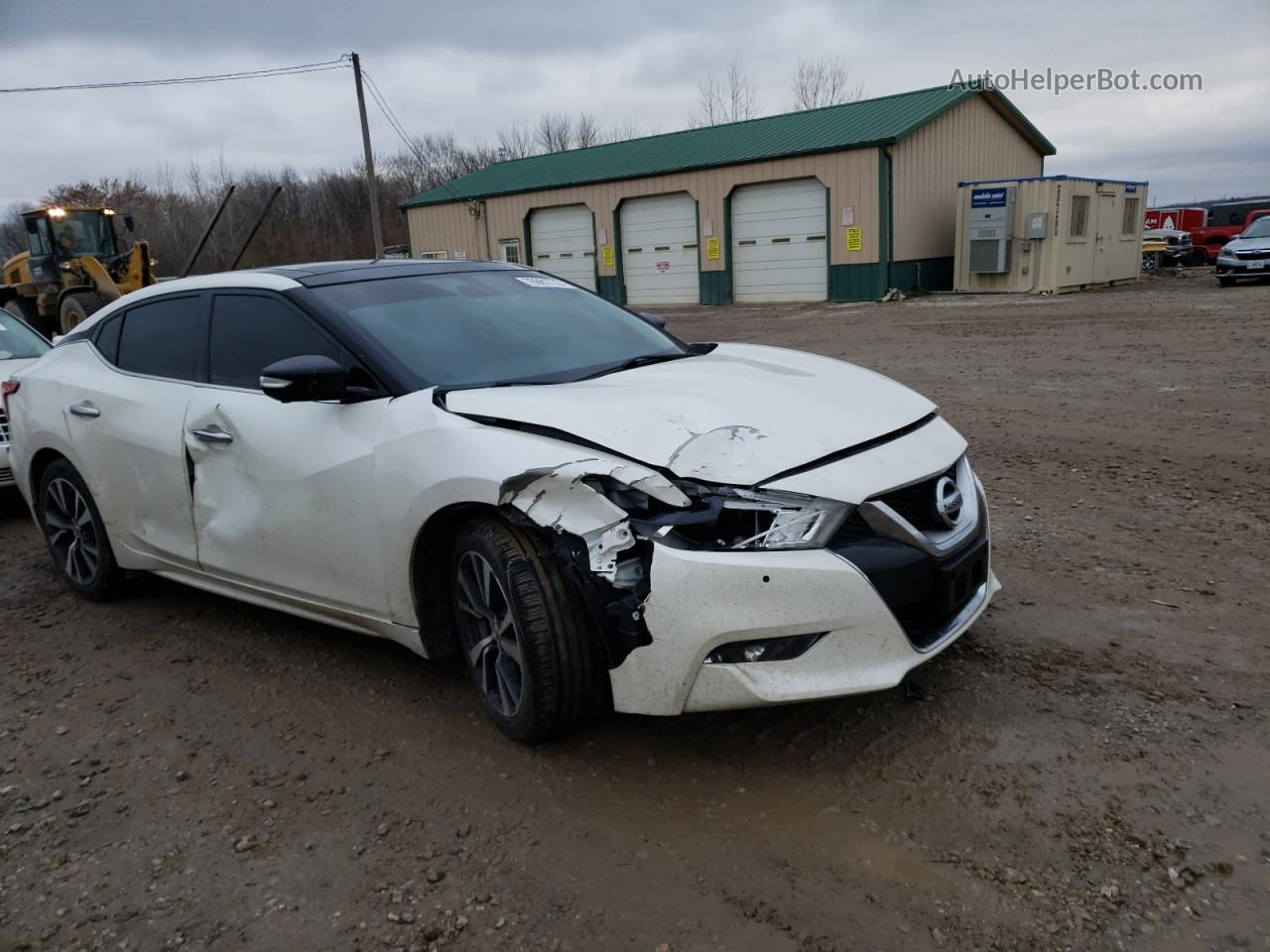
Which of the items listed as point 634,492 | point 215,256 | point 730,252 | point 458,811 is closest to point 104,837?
point 458,811

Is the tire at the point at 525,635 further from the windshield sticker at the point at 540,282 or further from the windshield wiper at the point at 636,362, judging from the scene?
the windshield sticker at the point at 540,282

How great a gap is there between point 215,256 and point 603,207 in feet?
161

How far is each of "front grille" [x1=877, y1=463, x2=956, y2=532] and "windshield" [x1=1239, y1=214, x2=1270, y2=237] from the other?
72.6ft

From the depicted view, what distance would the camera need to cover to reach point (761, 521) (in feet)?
9.05

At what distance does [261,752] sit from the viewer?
333 cm

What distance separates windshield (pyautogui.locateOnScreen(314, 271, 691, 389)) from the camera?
355 centimetres

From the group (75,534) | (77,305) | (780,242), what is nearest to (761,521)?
(75,534)

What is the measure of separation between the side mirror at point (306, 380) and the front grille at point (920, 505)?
1853 millimetres

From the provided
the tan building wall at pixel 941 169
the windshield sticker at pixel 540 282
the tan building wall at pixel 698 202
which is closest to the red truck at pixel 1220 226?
the tan building wall at pixel 941 169

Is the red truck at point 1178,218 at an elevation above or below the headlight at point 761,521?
above

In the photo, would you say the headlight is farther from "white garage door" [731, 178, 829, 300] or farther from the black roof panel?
"white garage door" [731, 178, 829, 300]

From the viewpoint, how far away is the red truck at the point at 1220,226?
30984mm

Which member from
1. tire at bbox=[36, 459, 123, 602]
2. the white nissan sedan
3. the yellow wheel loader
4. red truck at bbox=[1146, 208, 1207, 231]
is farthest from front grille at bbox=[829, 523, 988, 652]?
red truck at bbox=[1146, 208, 1207, 231]

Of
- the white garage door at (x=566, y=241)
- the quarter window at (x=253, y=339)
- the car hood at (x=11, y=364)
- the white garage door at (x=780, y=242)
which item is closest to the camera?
the quarter window at (x=253, y=339)
